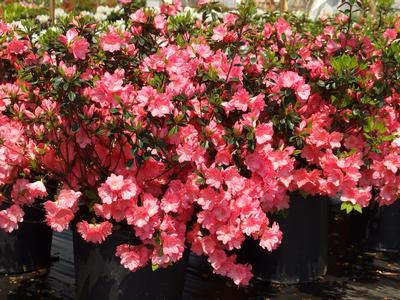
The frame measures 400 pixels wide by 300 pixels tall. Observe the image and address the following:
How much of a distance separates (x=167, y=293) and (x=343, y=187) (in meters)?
0.82

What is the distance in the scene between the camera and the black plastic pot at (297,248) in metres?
3.36

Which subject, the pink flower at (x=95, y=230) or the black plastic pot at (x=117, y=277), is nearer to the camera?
the pink flower at (x=95, y=230)

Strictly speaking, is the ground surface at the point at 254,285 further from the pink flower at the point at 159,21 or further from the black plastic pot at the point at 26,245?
the pink flower at the point at 159,21

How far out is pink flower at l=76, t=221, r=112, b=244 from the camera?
244 centimetres

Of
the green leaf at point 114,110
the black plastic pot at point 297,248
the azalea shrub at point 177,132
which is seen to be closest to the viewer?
the green leaf at point 114,110

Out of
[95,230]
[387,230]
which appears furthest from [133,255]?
[387,230]

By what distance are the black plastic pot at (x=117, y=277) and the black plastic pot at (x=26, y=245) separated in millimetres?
595

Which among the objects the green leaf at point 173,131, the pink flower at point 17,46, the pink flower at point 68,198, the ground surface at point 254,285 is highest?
the pink flower at point 17,46

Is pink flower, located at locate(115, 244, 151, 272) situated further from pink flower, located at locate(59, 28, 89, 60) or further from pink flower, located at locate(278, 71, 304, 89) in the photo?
pink flower, located at locate(278, 71, 304, 89)

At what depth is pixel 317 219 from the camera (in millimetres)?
3426

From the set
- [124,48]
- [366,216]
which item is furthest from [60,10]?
[124,48]

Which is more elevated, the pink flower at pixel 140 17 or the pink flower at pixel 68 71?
the pink flower at pixel 140 17

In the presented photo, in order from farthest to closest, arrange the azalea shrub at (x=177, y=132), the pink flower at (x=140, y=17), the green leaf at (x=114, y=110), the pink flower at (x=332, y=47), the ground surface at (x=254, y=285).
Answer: the ground surface at (x=254, y=285), the pink flower at (x=332, y=47), the pink flower at (x=140, y=17), the azalea shrub at (x=177, y=132), the green leaf at (x=114, y=110)

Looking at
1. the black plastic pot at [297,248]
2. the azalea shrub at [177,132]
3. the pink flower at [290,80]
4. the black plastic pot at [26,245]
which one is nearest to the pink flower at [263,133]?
the azalea shrub at [177,132]
